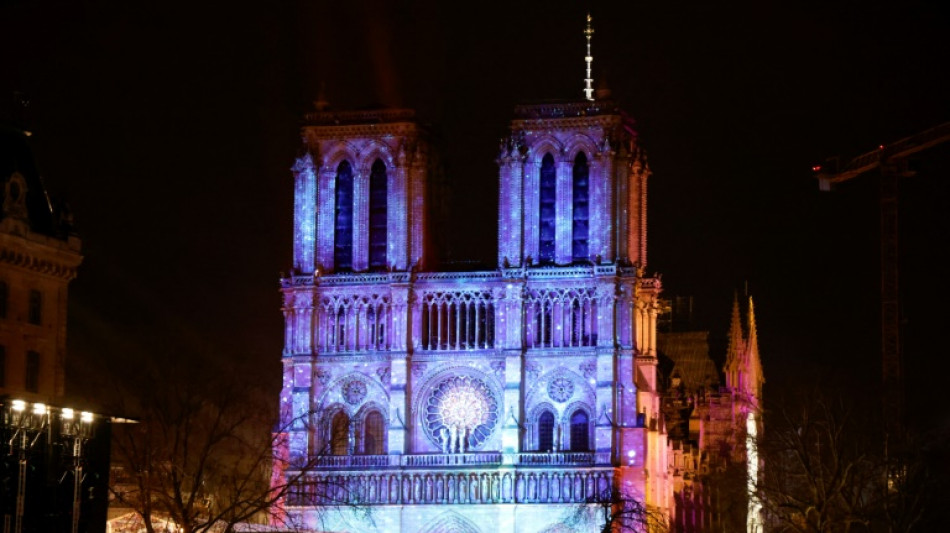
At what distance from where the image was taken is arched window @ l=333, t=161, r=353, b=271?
A: 434 feet

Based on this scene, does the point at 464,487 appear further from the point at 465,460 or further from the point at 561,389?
the point at 561,389

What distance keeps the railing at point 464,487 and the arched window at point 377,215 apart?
1085 cm

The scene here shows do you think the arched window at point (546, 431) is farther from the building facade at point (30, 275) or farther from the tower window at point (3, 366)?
the tower window at point (3, 366)

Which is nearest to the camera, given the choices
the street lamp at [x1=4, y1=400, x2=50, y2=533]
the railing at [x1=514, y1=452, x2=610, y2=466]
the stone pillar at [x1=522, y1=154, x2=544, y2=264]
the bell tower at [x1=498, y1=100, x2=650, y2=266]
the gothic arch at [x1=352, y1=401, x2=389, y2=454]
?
the street lamp at [x1=4, y1=400, x2=50, y2=533]

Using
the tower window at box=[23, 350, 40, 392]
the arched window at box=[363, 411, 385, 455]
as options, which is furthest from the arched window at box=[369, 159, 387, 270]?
the tower window at box=[23, 350, 40, 392]

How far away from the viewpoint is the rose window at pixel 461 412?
429ft

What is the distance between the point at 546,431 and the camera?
129500 millimetres

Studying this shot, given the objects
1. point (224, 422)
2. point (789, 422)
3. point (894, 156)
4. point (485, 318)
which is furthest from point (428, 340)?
point (894, 156)

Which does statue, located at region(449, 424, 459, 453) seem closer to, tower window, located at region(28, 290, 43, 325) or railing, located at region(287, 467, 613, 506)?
railing, located at region(287, 467, 613, 506)

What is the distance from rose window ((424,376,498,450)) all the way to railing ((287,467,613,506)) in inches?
95.9

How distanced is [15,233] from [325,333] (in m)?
32.5

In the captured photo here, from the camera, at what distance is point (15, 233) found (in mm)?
100875

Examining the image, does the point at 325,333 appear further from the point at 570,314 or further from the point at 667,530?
the point at 667,530

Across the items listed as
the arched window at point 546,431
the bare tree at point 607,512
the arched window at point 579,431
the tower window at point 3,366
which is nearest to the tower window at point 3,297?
the tower window at point 3,366
